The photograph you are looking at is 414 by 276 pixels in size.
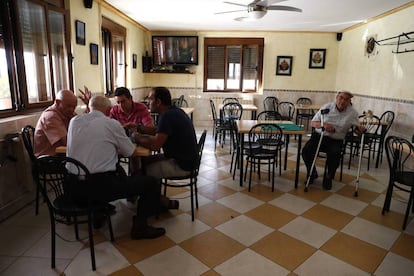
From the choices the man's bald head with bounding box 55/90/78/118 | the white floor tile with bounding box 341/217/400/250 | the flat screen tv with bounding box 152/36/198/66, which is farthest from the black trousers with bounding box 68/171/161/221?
the flat screen tv with bounding box 152/36/198/66

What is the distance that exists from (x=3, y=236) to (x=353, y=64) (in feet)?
22.4

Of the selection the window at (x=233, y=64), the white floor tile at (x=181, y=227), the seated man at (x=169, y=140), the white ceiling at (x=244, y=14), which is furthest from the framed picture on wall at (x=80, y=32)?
the window at (x=233, y=64)

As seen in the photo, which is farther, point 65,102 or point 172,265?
point 65,102

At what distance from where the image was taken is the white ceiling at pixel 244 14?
14.8 feet

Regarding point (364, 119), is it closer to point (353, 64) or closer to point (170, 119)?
point (353, 64)

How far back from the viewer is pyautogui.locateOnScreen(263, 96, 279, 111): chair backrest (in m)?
7.28

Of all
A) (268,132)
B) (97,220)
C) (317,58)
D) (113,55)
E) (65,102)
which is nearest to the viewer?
(97,220)

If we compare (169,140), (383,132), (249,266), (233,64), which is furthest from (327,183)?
(233,64)

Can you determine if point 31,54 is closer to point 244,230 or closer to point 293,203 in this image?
point 244,230

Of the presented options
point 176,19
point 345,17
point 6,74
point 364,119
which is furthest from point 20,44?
point 345,17

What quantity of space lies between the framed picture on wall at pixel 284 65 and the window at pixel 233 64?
17.0 inches

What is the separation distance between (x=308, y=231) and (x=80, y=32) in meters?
3.82

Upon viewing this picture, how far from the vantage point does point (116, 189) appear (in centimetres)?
202

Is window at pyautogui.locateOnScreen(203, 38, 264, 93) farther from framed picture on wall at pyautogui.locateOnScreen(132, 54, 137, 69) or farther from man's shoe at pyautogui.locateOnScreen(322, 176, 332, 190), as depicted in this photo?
man's shoe at pyautogui.locateOnScreen(322, 176, 332, 190)
